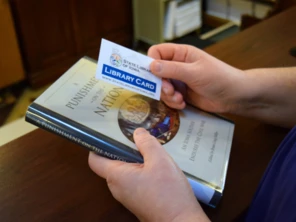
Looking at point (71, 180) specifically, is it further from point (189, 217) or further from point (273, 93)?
point (273, 93)

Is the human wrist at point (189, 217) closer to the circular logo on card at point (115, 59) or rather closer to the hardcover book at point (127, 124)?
the hardcover book at point (127, 124)

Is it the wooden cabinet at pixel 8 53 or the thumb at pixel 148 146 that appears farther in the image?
the wooden cabinet at pixel 8 53

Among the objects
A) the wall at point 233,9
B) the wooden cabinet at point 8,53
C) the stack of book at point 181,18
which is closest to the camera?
the wooden cabinet at point 8,53

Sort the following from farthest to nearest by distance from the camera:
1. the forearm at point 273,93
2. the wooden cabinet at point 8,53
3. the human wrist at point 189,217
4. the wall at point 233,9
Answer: the wall at point 233,9, the wooden cabinet at point 8,53, the forearm at point 273,93, the human wrist at point 189,217

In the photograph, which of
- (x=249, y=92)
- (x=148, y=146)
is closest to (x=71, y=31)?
(x=249, y=92)

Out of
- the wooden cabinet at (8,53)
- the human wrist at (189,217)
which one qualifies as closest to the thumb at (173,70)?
the human wrist at (189,217)

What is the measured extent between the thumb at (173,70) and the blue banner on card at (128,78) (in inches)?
1.0

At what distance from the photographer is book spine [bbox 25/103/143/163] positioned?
53 centimetres

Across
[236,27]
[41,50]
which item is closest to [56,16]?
[41,50]

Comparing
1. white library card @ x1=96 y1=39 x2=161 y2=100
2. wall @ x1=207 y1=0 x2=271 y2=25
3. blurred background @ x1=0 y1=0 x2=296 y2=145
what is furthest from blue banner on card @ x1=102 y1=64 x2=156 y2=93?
wall @ x1=207 y1=0 x2=271 y2=25

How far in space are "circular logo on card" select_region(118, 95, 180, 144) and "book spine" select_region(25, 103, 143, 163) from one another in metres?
0.03

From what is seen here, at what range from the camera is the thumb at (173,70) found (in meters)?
0.63

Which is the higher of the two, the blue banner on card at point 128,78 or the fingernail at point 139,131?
the blue banner on card at point 128,78

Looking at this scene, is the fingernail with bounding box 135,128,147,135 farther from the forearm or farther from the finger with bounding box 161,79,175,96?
the forearm
